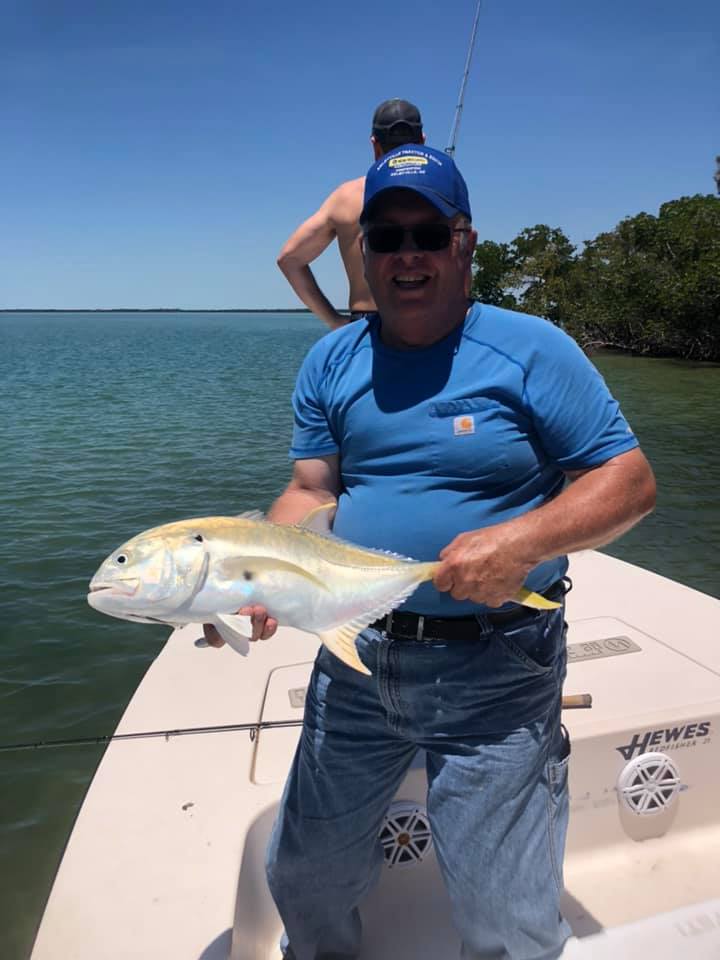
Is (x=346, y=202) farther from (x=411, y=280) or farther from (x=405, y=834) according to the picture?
(x=405, y=834)

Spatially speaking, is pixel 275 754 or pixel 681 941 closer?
pixel 681 941

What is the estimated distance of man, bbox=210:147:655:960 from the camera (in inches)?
82.3

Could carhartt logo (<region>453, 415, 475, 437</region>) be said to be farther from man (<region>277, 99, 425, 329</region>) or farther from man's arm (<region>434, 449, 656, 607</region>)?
man (<region>277, 99, 425, 329</region>)

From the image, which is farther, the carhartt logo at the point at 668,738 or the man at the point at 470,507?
the carhartt logo at the point at 668,738

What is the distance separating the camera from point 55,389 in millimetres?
30438

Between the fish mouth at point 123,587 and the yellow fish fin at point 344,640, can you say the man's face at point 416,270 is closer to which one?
the yellow fish fin at point 344,640

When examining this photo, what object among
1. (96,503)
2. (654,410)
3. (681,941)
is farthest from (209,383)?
(681,941)

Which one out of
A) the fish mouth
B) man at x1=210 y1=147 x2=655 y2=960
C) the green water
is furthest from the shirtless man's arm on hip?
the green water

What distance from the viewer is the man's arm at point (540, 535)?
1.92 meters

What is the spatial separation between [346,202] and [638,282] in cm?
4570

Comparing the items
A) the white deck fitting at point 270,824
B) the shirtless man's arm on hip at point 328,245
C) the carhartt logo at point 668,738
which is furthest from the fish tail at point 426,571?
the shirtless man's arm on hip at point 328,245

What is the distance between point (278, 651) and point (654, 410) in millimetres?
23062

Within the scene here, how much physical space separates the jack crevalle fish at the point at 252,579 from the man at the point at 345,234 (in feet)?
9.67

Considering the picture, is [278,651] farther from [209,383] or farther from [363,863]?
[209,383]
